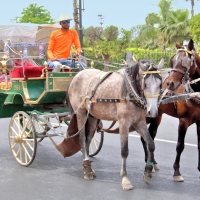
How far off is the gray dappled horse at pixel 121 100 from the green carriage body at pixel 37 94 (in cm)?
34

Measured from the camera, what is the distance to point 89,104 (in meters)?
6.12

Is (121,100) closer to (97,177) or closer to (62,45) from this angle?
(97,177)

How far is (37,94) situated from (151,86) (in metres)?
2.61

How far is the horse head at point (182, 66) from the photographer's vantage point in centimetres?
570

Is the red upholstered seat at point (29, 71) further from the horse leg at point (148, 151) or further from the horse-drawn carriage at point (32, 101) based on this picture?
the horse leg at point (148, 151)

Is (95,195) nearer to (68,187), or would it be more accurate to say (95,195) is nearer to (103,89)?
(68,187)

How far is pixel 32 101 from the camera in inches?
277

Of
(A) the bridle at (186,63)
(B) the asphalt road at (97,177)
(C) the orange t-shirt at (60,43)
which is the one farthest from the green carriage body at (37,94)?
(A) the bridle at (186,63)

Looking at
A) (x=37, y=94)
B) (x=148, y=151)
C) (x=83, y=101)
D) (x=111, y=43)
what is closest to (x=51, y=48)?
(x=37, y=94)

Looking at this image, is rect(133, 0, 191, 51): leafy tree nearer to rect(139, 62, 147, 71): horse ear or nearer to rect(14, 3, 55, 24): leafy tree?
rect(14, 3, 55, 24): leafy tree

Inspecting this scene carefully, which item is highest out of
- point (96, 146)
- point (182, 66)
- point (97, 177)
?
point (182, 66)

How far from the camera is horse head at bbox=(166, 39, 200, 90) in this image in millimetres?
5703

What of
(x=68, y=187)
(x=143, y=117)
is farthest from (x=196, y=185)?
Answer: (x=68, y=187)

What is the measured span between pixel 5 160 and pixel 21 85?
136 cm
